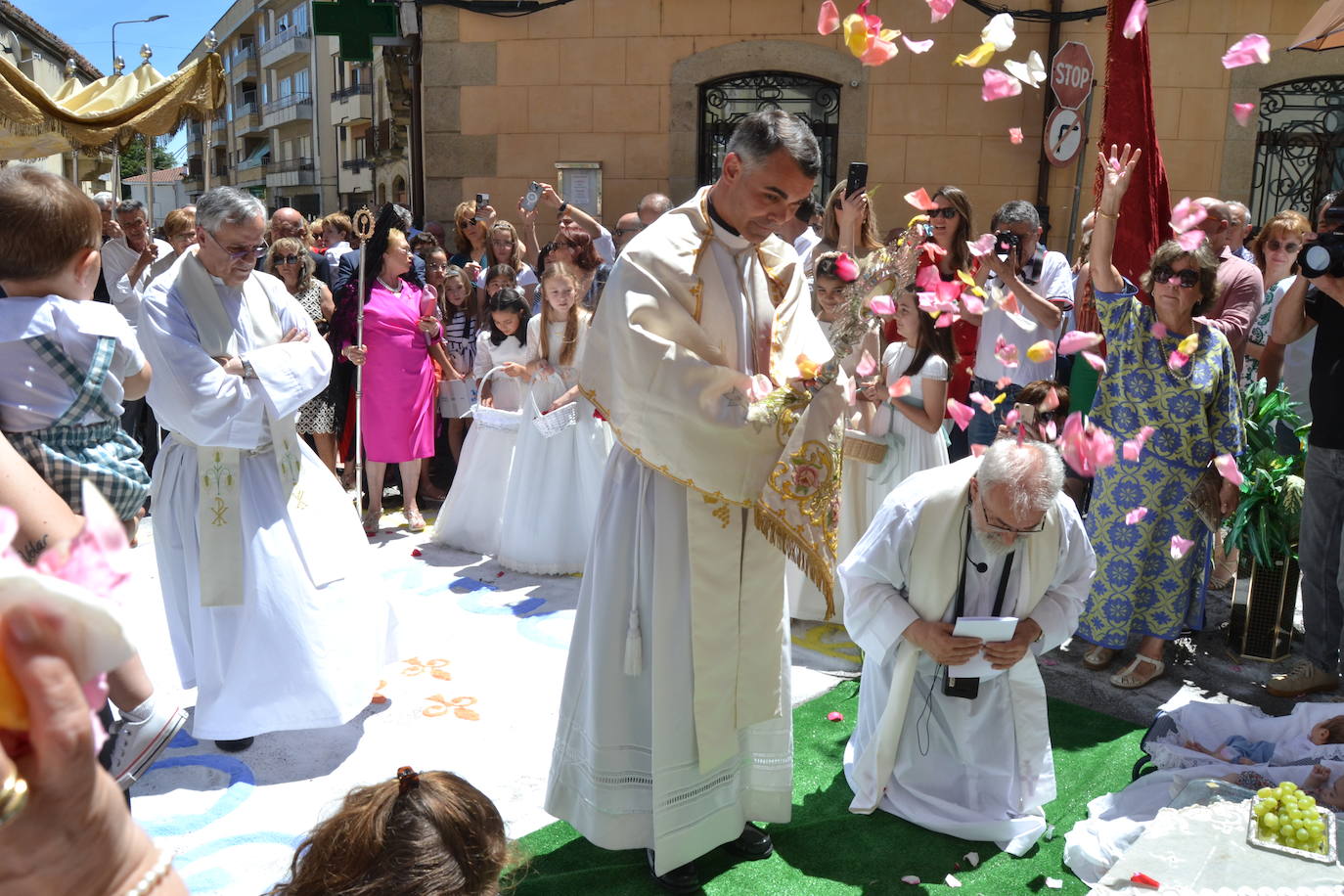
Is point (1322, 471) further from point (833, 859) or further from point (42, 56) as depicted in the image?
point (42, 56)

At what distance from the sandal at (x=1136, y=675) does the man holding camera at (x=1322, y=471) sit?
Result: 1.65 feet

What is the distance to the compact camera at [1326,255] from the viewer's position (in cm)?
436

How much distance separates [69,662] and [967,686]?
3225 mm

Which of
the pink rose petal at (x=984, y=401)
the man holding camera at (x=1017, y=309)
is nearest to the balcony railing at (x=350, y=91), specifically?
the man holding camera at (x=1017, y=309)

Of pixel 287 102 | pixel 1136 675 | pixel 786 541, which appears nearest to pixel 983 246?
pixel 1136 675

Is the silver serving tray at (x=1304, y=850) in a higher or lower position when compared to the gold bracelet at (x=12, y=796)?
lower

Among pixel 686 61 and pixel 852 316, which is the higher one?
pixel 686 61

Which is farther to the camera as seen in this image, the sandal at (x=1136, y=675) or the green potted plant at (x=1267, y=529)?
the green potted plant at (x=1267, y=529)

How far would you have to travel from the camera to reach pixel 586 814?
3.33 meters

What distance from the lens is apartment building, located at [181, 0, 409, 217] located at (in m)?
37.2

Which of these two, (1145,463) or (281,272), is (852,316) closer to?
(1145,463)

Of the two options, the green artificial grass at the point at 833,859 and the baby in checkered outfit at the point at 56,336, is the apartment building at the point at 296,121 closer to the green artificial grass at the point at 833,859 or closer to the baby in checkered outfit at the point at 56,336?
the green artificial grass at the point at 833,859

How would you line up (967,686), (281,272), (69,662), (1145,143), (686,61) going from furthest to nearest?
(686,61), (281,272), (1145,143), (967,686), (69,662)

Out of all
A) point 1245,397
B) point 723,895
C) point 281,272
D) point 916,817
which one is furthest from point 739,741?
point 281,272
